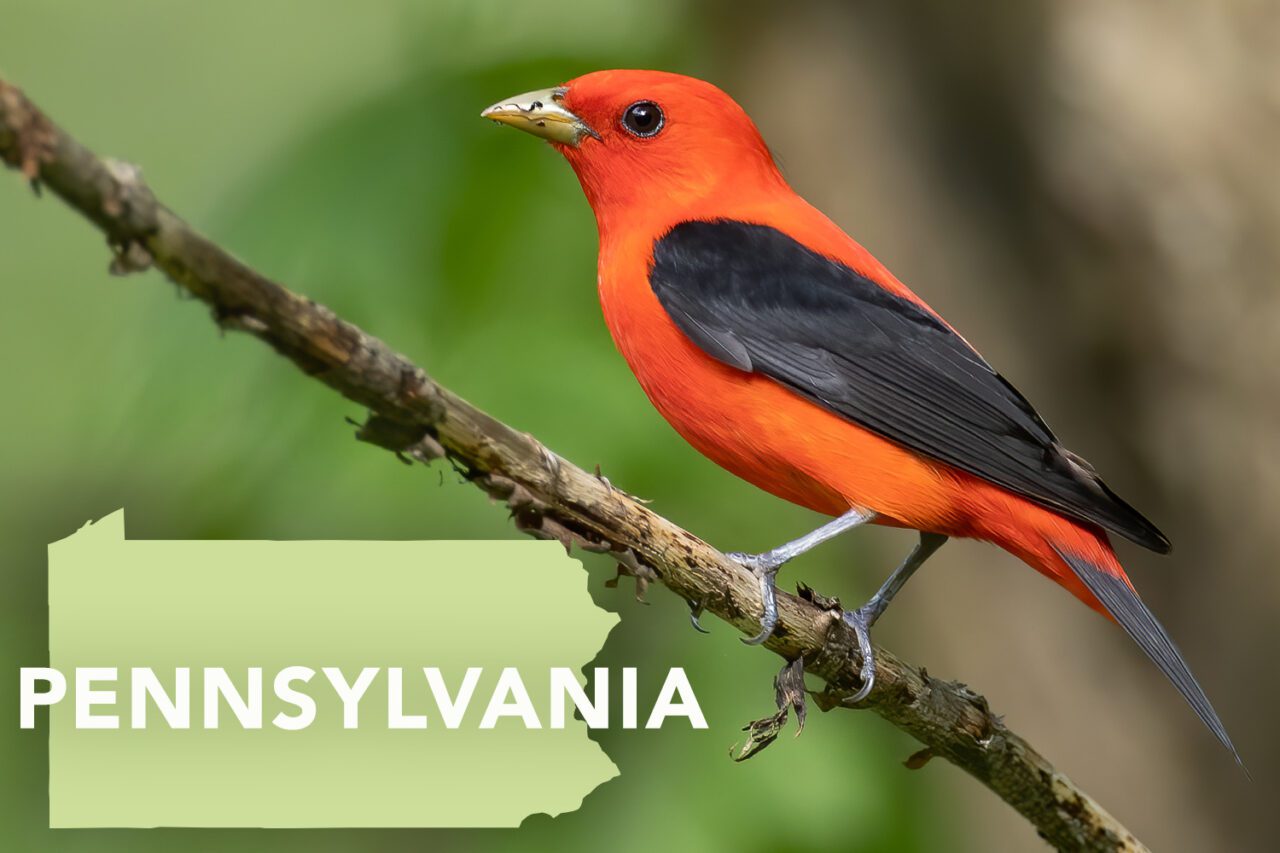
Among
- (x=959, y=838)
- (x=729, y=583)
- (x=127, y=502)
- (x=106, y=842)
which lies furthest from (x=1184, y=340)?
(x=106, y=842)

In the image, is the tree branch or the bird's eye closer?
the tree branch

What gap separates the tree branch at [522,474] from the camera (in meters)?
1.83

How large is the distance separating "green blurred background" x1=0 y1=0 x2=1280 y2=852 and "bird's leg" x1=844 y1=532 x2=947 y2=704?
0.86 meters

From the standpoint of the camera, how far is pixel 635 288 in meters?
3.65

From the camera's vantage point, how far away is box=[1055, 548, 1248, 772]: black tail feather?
10.8 feet

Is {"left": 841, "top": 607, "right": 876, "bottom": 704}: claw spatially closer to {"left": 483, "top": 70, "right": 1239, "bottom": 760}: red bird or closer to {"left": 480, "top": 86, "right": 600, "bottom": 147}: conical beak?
{"left": 483, "top": 70, "right": 1239, "bottom": 760}: red bird

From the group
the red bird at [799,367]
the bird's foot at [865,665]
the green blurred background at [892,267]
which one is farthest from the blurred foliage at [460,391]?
the bird's foot at [865,665]

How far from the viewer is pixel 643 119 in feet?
13.2

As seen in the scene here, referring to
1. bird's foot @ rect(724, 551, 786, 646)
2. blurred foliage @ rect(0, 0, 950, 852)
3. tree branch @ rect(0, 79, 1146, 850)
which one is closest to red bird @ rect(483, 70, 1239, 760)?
bird's foot @ rect(724, 551, 786, 646)

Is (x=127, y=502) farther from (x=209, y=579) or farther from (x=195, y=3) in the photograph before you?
(x=195, y=3)

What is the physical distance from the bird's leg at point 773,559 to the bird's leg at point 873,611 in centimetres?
20

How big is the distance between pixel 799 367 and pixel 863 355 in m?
0.21

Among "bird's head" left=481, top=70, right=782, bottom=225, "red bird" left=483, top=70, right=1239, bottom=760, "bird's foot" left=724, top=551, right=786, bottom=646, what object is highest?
"bird's head" left=481, top=70, right=782, bottom=225

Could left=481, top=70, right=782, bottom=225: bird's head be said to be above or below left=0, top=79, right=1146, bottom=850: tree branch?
above
